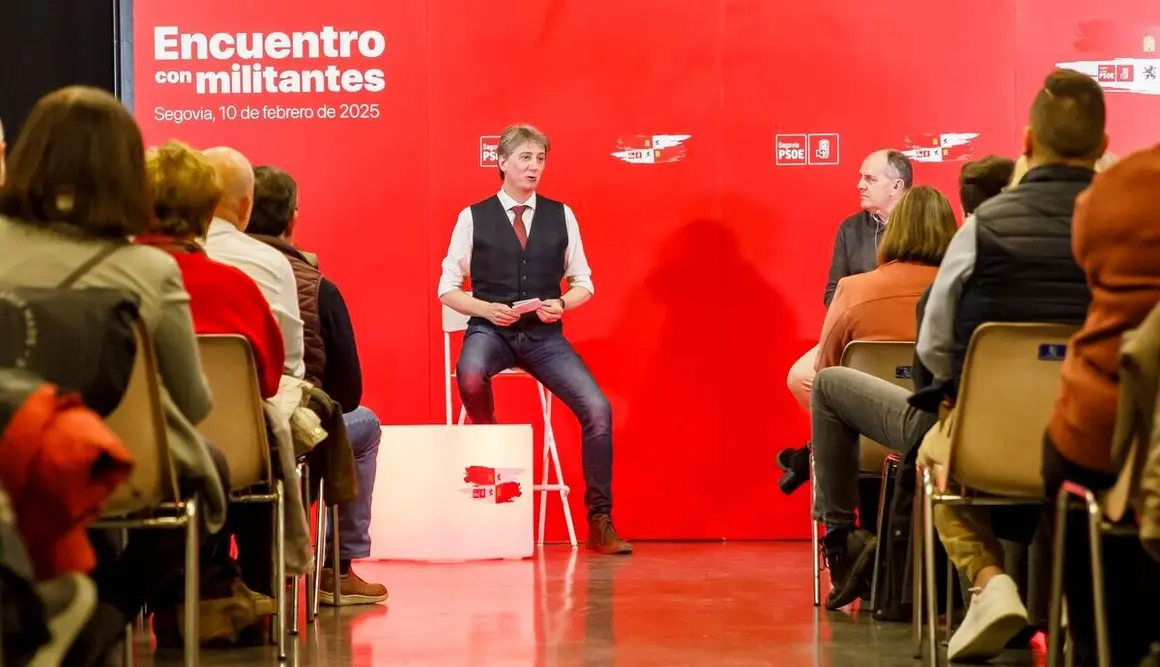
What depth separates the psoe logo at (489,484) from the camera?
20.3 ft

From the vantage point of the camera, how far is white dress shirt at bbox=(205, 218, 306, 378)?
4168 millimetres

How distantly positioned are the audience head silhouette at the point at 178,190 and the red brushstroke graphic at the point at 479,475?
2615 millimetres

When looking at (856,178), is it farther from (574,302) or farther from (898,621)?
(898,621)

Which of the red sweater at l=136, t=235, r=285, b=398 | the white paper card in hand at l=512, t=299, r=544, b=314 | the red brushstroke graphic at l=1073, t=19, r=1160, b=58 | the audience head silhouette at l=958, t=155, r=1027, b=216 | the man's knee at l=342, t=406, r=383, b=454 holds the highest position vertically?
the red brushstroke graphic at l=1073, t=19, r=1160, b=58

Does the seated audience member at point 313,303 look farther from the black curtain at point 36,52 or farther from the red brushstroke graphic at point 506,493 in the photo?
the black curtain at point 36,52

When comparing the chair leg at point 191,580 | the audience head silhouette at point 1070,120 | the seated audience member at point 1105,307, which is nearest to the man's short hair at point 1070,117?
the audience head silhouette at point 1070,120

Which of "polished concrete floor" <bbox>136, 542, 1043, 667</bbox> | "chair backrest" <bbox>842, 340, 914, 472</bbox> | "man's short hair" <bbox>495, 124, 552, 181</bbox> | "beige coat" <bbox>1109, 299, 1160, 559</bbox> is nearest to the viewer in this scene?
"beige coat" <bbox>1109, 299, 1160, 559</bbox>

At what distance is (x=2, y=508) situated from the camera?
84.4 inches

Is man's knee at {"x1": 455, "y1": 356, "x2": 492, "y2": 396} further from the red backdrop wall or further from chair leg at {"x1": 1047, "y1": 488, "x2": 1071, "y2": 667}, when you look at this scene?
chair leg at {"x1": 1047, "y1": 488, "x2": 1071, "y2": 667}

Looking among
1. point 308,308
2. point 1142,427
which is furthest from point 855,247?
point 1142,427

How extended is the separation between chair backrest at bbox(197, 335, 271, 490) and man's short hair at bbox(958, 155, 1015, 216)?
1.93 metres

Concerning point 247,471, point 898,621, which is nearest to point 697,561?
point 898,621

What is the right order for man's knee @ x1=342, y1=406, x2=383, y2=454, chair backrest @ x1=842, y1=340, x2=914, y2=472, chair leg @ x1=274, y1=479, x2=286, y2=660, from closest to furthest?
chair leg @ x1=274, y1=479, x2=286, y2=660 → chair backrest @ x1=842, y1=340, x2=914, y2=472 → man's knee @ x1=342, y1=406, x2=383, y2=454

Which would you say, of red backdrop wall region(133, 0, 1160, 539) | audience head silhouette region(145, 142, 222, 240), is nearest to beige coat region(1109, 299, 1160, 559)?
audience head silhouette region(145, 142, 222, 240)
